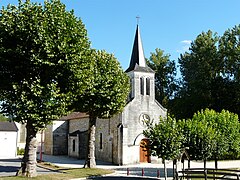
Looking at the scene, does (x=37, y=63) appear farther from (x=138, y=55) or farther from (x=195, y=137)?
(x=138, y=55)

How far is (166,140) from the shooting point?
62.0 ft

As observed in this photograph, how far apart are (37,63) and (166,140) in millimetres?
9337

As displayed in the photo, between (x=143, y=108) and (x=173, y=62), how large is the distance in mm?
27270

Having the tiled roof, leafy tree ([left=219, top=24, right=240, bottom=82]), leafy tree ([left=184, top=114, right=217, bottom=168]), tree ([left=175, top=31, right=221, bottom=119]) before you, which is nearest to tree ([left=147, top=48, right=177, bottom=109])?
tree ([left=175, top=31, right=221, bottom=119])

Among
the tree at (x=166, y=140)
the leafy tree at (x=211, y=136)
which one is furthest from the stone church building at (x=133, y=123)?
the tree at (x=166, y=140)

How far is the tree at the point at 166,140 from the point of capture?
18812 millimetres

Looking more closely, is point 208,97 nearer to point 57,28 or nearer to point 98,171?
point 98,171

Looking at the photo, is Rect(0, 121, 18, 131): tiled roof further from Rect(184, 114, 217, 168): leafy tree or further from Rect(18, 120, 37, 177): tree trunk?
Rect(184, 114, 217, 168): leafy tree

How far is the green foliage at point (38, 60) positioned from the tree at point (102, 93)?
4.32 m

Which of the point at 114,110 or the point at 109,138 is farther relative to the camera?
the point at 109,138

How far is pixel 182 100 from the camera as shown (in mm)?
49656

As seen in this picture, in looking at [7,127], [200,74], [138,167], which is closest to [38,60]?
[138,167]

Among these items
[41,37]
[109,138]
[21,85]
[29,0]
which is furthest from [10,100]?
[109,138]

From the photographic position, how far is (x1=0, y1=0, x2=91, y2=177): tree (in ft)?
59.2
